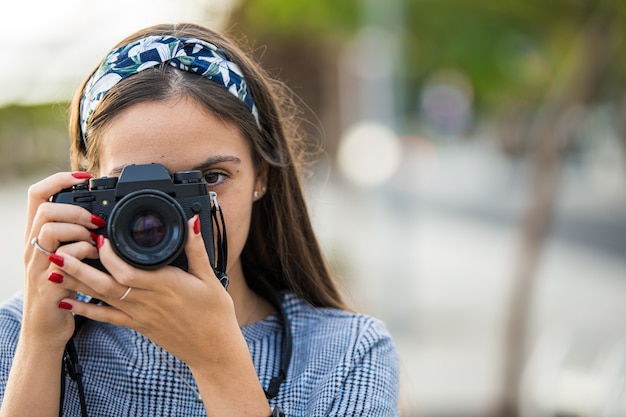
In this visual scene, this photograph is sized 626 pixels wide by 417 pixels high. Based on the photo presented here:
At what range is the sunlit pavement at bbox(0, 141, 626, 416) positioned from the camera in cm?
506

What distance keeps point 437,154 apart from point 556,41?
112 feet

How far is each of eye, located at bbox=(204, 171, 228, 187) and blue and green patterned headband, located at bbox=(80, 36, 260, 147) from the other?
194 mm

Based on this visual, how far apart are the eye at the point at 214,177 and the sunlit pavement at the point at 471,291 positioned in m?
0.73

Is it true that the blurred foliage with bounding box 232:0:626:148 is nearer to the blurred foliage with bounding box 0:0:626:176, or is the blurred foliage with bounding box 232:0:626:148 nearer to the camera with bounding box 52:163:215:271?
the blurred foliage with bounding box 0:0:626:176

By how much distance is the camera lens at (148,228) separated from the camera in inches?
59.5

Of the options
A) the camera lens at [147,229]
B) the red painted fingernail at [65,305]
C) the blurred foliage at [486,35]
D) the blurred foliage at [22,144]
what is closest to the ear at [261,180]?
the camera lens at [147,229]

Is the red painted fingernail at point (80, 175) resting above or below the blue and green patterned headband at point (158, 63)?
below

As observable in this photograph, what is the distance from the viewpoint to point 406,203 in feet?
34.5

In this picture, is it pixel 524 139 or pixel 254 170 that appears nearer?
pixel 254 170

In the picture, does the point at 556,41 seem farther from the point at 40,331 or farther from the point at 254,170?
the point at 40,331

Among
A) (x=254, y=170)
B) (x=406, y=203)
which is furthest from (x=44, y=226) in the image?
(x=406, y=203)

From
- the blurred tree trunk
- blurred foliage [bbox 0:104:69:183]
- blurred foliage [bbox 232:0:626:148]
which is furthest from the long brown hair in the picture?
blurred foliage [bbox 0:104:69:183]

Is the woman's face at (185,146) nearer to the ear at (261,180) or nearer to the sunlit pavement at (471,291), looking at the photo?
the ear at (261,180)

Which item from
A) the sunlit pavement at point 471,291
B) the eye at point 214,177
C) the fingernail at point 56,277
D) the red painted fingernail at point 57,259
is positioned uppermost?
the eye at point 214,177
